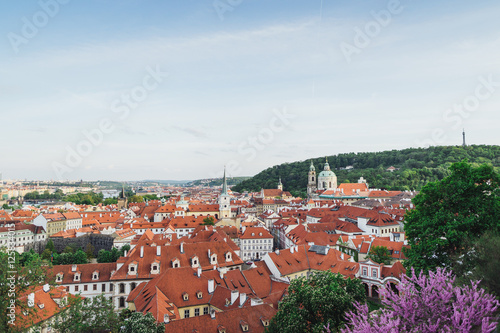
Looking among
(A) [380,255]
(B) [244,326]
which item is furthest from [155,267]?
(A) [380,255]

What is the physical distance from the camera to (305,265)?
39.9m

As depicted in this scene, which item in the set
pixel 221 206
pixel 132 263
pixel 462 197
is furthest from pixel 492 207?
pixel 221 206

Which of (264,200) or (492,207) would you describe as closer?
(492,207)

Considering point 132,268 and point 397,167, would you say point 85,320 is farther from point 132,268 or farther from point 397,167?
point 397,167

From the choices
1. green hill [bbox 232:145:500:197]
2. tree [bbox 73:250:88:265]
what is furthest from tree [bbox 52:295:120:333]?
green hill [bbox 232:145:500:197]

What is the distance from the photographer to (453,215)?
21703 mm

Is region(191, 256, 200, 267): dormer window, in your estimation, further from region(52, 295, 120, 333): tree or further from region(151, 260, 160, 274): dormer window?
region(52, 295, 120, 333): tree

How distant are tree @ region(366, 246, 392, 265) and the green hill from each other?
9127 centimetres

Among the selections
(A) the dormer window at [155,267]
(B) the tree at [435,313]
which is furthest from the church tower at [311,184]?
(B) the tree at [435,313]

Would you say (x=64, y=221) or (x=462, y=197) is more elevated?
(x=462, y=197)

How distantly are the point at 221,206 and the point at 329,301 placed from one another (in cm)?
7474

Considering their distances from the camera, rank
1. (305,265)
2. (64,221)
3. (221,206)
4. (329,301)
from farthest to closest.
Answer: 1. (221,206)
2. (64,221)
3. (305,265)
4. (329,301)

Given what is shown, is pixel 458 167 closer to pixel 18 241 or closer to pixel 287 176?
pixel 18 241

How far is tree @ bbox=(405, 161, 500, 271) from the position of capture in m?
20.9
